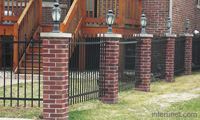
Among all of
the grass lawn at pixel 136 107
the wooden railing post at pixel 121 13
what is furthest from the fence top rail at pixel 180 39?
the grass lawn at pixel 136 107

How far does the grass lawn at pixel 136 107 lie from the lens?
7758 millimetres

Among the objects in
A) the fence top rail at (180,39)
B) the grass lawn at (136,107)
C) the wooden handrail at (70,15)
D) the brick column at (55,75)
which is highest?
the wooden handrail at (70,15)

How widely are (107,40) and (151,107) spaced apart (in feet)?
6.32

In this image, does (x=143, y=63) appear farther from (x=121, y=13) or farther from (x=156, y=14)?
(x=156, y=14)

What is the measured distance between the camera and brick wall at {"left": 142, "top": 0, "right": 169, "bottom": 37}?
15914 mm

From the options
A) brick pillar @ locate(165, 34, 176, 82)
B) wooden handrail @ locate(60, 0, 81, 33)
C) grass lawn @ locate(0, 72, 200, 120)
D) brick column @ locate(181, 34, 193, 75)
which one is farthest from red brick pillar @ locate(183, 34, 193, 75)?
wooden handrail @ locate(60, 0, 81, 33)

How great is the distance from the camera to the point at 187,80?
14320 millimetres

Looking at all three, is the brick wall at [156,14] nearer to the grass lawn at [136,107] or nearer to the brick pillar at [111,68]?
the grass lawn at [136,107]

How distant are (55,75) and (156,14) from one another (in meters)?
9.59

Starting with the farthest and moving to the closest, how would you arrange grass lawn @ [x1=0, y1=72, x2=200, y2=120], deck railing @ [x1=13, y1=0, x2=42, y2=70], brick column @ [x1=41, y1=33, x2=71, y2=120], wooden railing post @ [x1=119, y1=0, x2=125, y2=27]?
wooden railing post @ [x1=119, y1=0, x2=125, y2=27]
deck railing @ [x1=13, y1=0, x2=42, y2=70]
grass lawn @ [x1=0, y1=72, x2=200, y2=120]
brick column @ [x1=41, y1=33, x2=71, y2=120]

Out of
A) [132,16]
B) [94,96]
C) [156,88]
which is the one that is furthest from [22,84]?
[132,16]

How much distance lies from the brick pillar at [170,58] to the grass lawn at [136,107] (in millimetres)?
2243

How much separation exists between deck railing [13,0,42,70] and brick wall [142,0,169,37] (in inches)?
177

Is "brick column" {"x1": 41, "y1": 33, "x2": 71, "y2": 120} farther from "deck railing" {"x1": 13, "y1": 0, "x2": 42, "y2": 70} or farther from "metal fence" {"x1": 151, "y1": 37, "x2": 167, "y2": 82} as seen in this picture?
"metal fence" {"x1": 151, "y1": 37, "x2": 167, "y2": 82}
